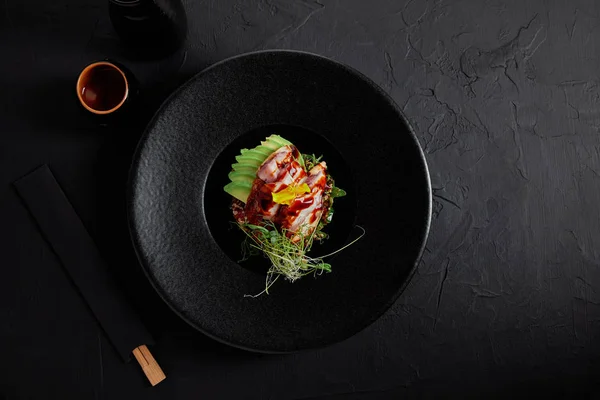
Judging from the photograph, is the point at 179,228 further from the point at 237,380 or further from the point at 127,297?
the point at 237,380

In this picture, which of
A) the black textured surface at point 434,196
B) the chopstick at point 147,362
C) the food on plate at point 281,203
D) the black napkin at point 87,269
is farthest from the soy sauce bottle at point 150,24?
the chopstick at point 147,362

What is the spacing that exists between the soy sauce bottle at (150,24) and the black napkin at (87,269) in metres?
0.57

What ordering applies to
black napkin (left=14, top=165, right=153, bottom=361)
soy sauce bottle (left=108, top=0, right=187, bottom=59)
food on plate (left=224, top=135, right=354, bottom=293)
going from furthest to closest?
1. black napkin (left=14, top=165, right=153, bottom=361)
2. food on plate (left=224, top=135, right=354, bottom=293)
3. soy sauce bottle (left=108, top=0, right=187, bottom=59)

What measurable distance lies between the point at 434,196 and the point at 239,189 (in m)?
0.73

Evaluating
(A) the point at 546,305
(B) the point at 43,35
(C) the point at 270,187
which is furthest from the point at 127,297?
(A) the point at 546,305

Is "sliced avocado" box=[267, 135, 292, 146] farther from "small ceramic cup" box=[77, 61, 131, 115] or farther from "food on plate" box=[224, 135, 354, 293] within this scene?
"small ceramic cup" box=[77, 61, 131, 115]

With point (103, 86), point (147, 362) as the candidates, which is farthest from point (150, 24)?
point (147, 362)

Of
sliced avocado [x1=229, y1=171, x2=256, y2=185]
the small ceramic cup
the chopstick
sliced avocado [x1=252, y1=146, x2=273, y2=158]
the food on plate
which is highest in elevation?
the small ceramic cup

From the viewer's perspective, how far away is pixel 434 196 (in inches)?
82.4

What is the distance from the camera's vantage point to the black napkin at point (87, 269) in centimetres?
195

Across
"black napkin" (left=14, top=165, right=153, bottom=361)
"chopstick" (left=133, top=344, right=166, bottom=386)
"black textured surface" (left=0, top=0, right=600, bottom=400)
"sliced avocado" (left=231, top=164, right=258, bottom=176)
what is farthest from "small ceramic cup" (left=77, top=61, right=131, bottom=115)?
"chopstick" (left=133, top=344, right=166, bottom=386)

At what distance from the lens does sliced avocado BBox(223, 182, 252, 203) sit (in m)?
1.92

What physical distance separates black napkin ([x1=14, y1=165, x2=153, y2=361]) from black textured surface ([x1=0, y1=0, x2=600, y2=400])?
0.14ft

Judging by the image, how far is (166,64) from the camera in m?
2.03
